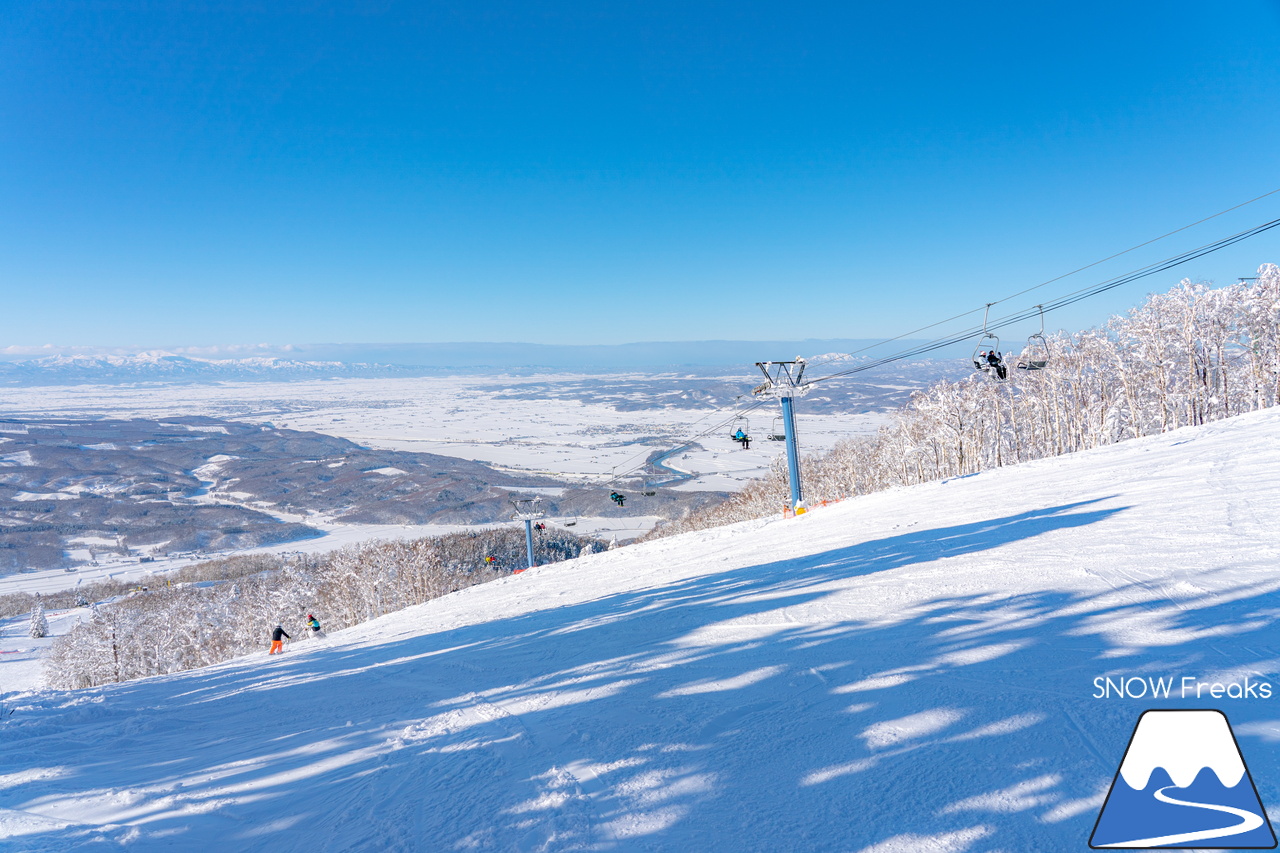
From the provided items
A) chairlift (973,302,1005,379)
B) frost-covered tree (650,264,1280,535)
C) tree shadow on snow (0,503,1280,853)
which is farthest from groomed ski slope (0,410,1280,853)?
frost-covered tree (650,264,1280,535)

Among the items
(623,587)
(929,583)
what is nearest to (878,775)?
(929,583)

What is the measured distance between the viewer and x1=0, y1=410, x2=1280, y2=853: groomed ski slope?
309 cm

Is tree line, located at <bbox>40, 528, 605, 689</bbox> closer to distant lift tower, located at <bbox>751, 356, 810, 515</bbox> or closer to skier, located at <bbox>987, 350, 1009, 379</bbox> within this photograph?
distant lift tower, located at <bbox>751, 356, 810, 515</bbox>

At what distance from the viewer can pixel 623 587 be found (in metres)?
11.2

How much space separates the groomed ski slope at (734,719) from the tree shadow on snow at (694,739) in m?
0.02

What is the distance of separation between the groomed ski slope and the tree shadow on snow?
2 centimetres

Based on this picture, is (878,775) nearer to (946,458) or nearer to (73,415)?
(946,458)

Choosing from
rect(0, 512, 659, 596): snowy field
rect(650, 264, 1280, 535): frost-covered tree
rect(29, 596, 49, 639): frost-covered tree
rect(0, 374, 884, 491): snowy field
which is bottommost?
rect(0, 512, 659, 596): snowy field

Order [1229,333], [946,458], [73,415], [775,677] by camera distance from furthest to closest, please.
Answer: [73,415] → [946,458] → [1229,333] → [775,677]

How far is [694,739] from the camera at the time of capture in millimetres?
3959

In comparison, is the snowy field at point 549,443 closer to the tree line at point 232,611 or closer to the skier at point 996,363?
the tree line at point 232,611

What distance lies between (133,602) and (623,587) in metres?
49.6

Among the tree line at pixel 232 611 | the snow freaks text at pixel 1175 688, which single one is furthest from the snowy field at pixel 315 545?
the snow freaks text at pixel 1175 688

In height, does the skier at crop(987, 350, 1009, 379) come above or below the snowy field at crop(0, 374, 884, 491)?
above
